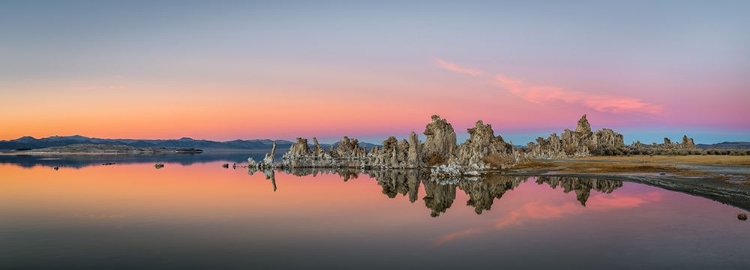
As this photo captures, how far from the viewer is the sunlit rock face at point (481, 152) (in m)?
76.8

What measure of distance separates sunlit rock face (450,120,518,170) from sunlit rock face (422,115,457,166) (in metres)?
4.19

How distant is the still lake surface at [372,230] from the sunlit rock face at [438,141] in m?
49.2

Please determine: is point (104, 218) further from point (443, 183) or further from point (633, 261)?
point (443, 183)

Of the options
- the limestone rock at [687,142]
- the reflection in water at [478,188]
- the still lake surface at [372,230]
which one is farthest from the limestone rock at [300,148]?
the limestone rock at [687,142]

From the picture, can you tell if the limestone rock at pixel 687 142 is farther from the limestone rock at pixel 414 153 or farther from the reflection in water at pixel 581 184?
the reflection in water at pixel 581 184

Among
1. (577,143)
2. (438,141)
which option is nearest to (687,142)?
(577,143)

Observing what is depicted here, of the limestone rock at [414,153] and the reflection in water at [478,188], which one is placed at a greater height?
the limestone rock at [414,153]

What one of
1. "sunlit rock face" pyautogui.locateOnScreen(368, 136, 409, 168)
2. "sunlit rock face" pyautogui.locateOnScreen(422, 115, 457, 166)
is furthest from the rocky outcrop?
"sunlit rock face" pyautogui.locateOnScreen(368, 136, 409, 168)

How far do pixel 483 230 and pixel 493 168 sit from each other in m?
53.9

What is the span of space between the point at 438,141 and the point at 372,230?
73.6 m

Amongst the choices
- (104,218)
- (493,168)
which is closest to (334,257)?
(104,218)

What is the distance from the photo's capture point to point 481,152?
87.8m

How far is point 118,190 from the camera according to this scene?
50.3 meters

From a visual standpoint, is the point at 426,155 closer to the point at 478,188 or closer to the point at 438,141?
the point at 438,141
